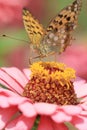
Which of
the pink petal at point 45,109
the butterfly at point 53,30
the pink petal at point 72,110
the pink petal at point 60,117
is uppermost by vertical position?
the butterfly at point 53,30

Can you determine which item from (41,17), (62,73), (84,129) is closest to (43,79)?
(62,73)

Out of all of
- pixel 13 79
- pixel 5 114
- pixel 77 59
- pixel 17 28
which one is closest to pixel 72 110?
pixel 5 114

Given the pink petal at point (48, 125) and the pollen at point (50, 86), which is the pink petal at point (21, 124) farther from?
the pollen at point (50, 86)

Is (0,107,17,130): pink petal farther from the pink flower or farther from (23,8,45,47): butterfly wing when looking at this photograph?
the pink flower

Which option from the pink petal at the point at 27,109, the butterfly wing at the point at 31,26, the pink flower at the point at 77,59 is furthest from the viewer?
the pink flower at the point at 77,59

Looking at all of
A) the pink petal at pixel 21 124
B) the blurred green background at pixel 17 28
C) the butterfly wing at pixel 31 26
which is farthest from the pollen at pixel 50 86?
the blurred green background at pixel 17 28

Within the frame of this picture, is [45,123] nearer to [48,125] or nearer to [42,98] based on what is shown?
[48,125]

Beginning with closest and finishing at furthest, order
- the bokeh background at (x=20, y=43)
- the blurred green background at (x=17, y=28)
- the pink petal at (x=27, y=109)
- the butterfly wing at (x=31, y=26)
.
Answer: the pink petal at (x=27, y=109), the butterfly wing at (x=31, y=26), the bokeh background at (x=20, y=43), the blurred green background at (x=17, y=28)
